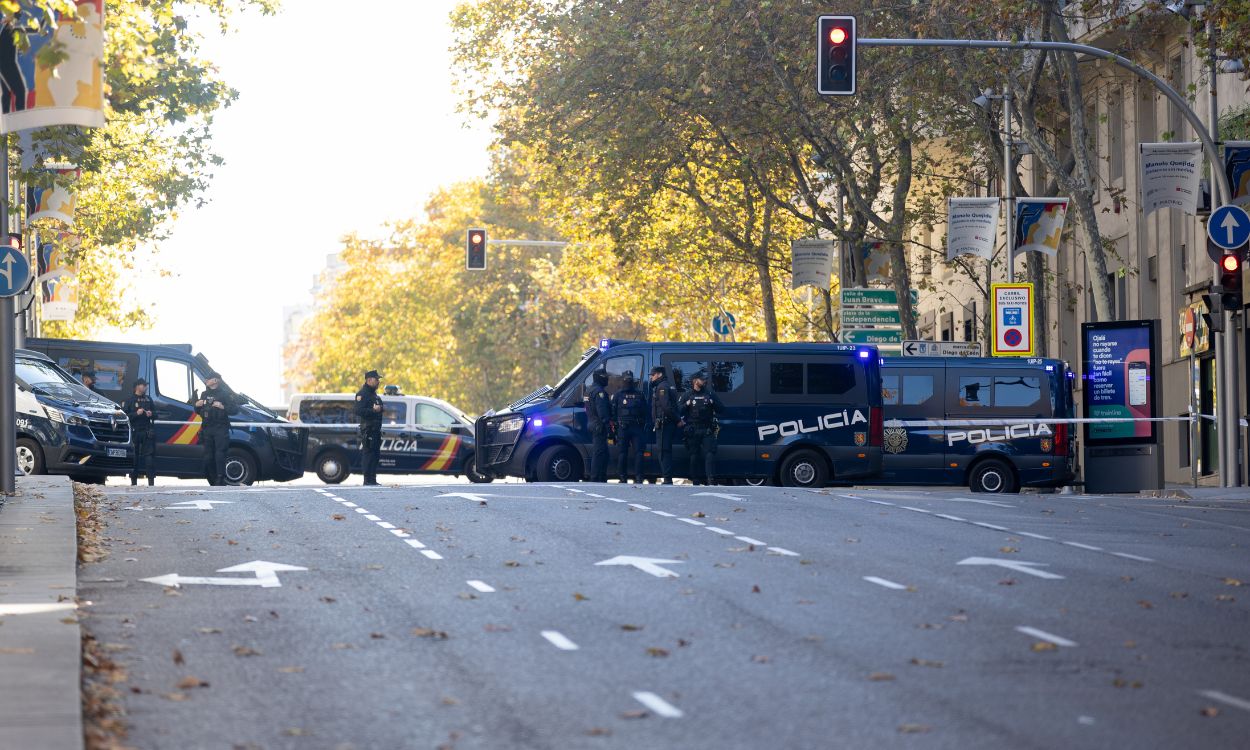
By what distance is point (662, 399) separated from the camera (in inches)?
1174

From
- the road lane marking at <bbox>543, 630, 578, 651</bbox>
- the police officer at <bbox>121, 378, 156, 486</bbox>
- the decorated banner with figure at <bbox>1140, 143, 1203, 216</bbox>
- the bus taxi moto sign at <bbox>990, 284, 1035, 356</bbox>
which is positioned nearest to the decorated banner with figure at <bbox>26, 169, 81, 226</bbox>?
the police officer at <bbox>121, 378, 156, 486</bbox>

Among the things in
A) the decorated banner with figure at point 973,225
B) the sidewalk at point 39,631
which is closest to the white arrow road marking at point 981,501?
the sidewalk at point 39,631

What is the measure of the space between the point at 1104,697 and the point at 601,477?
65.9 ft

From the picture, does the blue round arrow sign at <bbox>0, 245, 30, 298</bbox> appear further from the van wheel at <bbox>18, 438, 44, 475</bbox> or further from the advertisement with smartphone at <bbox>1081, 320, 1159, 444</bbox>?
the advertisement with smartphone at <bbox>1081, 320, 1159, 444</bbox>

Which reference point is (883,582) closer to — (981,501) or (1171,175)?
(981,501)

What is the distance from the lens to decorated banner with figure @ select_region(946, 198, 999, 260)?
37125 millimetres

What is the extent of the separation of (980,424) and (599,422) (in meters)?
7.78

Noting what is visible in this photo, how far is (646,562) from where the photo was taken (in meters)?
15.7

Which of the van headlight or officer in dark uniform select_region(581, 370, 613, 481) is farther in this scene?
the van headlight

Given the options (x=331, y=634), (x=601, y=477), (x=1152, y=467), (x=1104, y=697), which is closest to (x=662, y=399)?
(x=601, y=477)

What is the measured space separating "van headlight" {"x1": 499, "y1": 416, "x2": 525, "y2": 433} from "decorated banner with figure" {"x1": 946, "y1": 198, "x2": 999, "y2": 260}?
32.8ft

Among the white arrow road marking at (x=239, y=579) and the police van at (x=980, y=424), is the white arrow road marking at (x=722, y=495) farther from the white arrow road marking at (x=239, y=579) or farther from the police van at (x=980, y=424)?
the police van at (x=980, y=424)

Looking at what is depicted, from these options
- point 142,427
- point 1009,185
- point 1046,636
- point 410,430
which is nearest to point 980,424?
point 1009,185

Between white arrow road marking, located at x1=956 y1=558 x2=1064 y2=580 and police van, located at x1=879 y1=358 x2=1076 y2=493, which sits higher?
police van, located at x1=879 y1=358 x2=1076 y2=493
